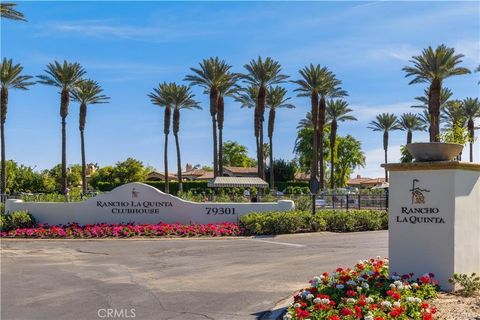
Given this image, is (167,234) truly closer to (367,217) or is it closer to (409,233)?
(367,217)

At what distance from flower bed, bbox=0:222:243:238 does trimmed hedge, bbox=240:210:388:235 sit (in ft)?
2.35

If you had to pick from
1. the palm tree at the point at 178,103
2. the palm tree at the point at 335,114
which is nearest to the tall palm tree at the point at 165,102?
the palm tree at the point at 178,103

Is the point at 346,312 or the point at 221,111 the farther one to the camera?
the point at 221,111

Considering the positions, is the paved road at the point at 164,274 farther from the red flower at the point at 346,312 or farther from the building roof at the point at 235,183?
the building roof at the point at 235,183

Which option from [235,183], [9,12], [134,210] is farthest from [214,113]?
[134,210]

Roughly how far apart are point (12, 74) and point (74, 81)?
556cm

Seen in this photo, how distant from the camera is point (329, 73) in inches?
2221

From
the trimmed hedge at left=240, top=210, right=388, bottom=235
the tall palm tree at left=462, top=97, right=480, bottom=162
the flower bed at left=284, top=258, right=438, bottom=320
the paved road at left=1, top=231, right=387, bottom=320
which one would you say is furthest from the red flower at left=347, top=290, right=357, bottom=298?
the tall palm tree at left=462, top=97, right=480, bottom=162

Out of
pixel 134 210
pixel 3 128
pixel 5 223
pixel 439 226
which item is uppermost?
pixel 3 128

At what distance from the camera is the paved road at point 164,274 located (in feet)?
29.2

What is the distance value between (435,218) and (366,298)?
2164mm

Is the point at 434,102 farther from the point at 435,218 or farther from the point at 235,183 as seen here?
the point at 435,218

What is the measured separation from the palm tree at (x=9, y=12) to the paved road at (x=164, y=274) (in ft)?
44.2

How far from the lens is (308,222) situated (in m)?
22.5
